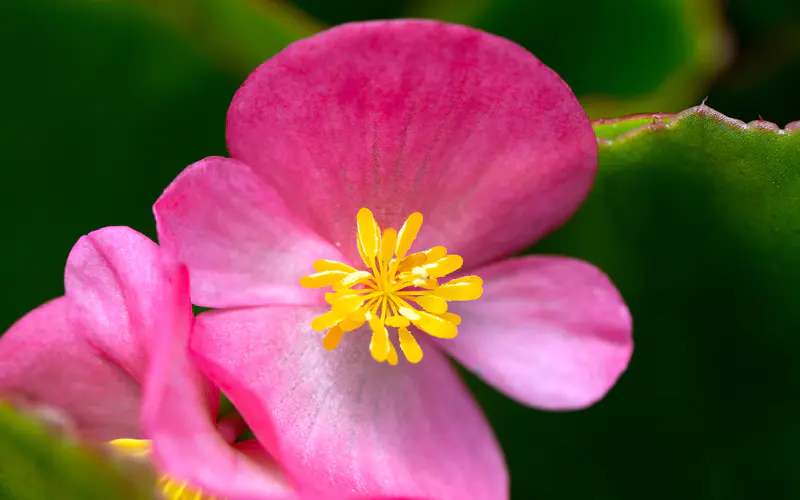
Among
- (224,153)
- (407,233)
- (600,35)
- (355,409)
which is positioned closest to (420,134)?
(407,233)

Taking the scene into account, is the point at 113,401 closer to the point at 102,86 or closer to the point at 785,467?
the point at 102,86

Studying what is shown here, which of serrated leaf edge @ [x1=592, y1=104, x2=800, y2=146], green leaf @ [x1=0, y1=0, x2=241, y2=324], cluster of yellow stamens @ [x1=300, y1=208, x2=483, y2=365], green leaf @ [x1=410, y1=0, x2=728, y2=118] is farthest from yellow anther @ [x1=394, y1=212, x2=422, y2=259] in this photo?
green leaf @ [x1=410, y1=0, x2=728, y2=118]

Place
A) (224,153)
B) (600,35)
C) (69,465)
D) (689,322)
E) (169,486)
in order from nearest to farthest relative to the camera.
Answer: (69,465) < (169,486) < (689,322) < (224,153) < (600,35)

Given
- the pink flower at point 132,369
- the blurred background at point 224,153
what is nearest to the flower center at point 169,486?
the pink flower at point 132,369

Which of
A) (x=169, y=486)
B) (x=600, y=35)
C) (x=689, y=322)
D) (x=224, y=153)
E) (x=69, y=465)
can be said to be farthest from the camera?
(x=600, y=35)

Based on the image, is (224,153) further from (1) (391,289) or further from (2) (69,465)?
(2) (69,465)

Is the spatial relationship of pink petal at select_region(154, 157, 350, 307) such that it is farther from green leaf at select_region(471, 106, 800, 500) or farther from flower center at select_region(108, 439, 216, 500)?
green leaf at select_region(471, 106, 800, 500)
